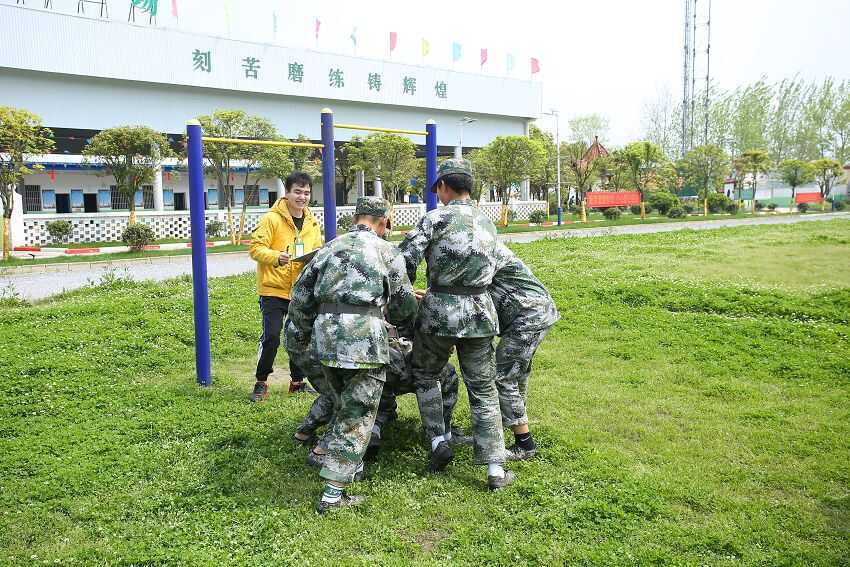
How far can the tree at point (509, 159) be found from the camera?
29906 mm

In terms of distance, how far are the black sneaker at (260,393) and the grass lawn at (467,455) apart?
122 millimetres

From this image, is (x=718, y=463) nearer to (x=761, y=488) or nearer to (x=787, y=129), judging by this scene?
(x=761, y=488)

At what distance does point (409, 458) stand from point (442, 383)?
0.59 meters

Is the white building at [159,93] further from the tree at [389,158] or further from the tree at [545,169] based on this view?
the tree at [545,169]

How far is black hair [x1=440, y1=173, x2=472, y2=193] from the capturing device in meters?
4.32

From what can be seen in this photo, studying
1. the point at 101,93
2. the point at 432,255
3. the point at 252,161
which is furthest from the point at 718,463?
the point at 101,93

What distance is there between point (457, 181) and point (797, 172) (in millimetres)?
50991

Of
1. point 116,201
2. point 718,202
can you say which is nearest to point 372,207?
point 116,201

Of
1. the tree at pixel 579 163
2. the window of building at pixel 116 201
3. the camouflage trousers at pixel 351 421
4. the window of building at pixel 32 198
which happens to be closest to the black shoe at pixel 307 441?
the camouflage trousers at pixel 351 421

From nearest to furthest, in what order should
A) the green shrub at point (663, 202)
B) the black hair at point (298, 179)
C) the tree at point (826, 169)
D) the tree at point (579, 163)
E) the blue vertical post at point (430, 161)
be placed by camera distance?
the black hair at point (298, 179), the blue vertical post at point (430, 161), the tree at point (579, 163), the green shrub at point (663, 202), the tree at point (826, 169)

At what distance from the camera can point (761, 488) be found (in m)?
4.02

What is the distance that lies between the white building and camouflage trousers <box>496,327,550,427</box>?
780 inches

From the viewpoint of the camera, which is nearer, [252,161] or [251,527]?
[251,527]

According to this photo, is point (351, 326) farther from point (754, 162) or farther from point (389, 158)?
point (754, 162)
